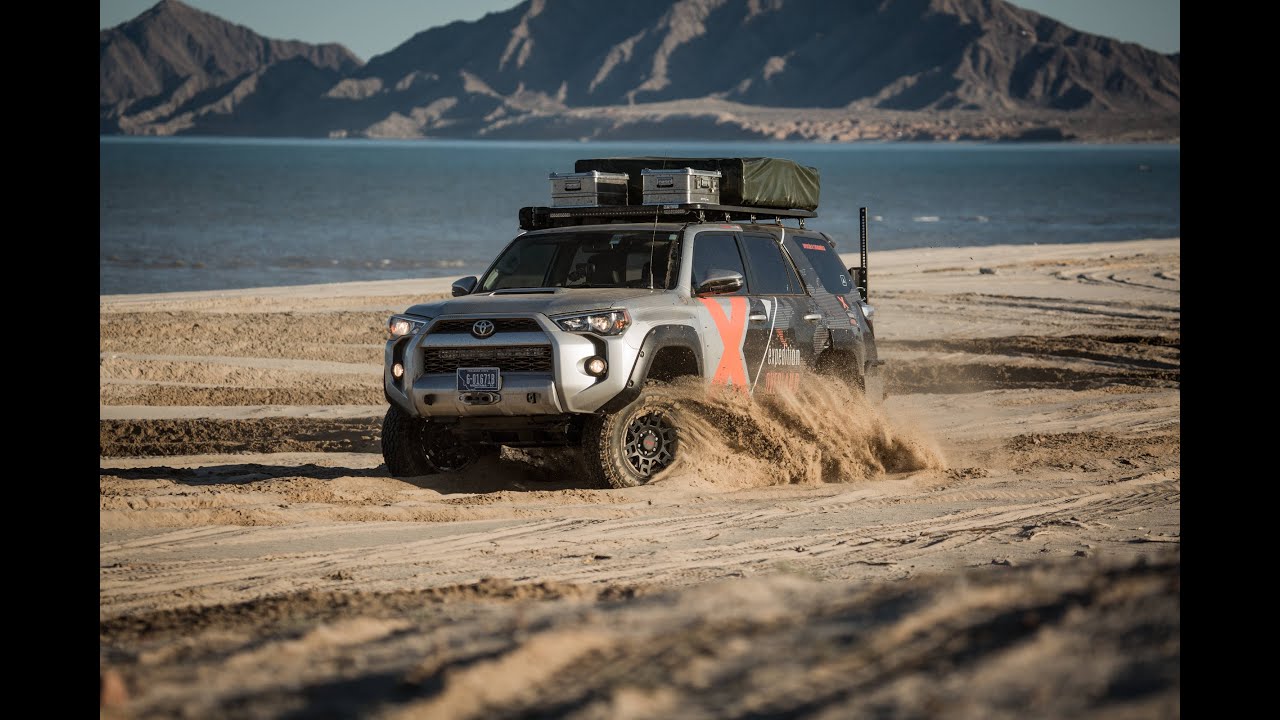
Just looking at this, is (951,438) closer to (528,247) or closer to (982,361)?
(528,247)

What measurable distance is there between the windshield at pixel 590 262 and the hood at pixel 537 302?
0.32 meters

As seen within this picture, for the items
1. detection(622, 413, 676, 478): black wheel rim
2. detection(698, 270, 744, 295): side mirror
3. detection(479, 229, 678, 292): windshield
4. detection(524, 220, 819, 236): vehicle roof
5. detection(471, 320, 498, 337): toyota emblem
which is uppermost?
detection(524, 220, 819, 236): vehicle roof

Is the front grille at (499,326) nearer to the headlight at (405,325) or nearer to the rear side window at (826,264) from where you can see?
Answer: the headlight at (405,325)

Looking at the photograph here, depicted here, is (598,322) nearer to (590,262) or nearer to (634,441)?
(634,441)

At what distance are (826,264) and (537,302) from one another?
3051 millimetres

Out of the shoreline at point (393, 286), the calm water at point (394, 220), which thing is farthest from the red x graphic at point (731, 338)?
the shoreline at point (393, 286)

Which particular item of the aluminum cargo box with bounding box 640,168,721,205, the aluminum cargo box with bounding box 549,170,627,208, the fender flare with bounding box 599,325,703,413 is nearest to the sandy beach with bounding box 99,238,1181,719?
the fender flare with bounding box 599,325,703,413

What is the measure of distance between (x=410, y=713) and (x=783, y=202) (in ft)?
24.8

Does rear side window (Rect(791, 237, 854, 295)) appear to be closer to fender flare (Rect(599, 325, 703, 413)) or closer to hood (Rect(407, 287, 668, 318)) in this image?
fender flare (Rect(599, 325, 703, 413))

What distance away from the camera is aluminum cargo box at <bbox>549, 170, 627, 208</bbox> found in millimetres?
10891

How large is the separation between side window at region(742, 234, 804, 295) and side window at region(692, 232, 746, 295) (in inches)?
5.0

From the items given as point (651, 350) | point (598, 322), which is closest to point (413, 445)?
point (598, 322)
